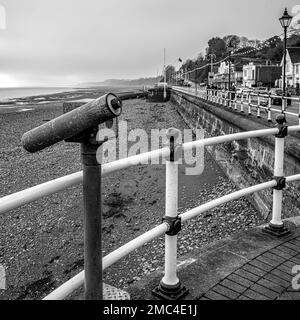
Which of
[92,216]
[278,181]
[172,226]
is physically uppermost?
[92,216]

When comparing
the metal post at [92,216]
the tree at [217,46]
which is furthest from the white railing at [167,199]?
the tree at [217,46]

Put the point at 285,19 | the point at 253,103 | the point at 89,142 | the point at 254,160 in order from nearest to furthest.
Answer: the point at 89,142, the point at 254,160, the point at 285,19, the point at 253,103

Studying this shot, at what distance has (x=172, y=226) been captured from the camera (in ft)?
8.75

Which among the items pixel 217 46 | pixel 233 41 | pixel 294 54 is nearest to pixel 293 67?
pixel 294 54

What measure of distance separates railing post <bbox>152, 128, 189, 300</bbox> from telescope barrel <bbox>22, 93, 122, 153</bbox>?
35.3 inches

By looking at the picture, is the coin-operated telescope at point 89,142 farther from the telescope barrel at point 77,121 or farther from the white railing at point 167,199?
the white railing at point 167,199

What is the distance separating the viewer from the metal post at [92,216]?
192cm

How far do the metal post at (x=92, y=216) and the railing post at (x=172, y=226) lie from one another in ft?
2.40

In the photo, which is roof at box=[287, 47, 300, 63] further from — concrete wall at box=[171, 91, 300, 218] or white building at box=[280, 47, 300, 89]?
concrete wall at box=[171, 91, 300, 218]

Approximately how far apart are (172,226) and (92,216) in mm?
850

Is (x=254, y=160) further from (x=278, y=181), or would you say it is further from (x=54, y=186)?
(x=54, y=186)

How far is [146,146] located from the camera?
1977 cm

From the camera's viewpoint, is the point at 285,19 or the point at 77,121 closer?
the point at 77,121

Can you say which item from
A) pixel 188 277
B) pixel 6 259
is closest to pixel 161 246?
pixel 6 259
